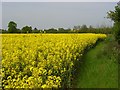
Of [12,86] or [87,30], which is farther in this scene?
[87,30]

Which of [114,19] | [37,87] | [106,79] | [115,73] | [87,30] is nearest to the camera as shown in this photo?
[37,87]

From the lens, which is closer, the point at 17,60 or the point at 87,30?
the point at 17,60

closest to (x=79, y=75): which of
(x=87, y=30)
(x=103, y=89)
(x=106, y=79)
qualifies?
(x=106, y=79)

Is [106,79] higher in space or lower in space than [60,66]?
lower

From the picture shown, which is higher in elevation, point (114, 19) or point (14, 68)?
point (114, 19)

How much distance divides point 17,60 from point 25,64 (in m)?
0.31

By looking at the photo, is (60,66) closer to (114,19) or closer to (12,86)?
(12,86)

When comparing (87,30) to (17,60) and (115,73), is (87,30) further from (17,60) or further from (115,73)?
(17,60)

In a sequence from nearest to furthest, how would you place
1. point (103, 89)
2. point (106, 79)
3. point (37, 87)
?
point (37, 87) < point (103, 89) < point (106, 79)

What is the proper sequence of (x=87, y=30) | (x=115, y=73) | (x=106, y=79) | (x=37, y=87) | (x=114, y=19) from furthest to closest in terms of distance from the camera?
(x=87, y=30)
(x=114, y=19)
(x=115, y=73)
(x=106, y=79)
(x=37, y=87)

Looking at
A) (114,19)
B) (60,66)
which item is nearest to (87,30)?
(114,19)

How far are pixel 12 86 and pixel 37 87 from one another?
480mm

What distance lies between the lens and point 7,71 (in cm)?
795

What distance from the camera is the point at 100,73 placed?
13.0 m
